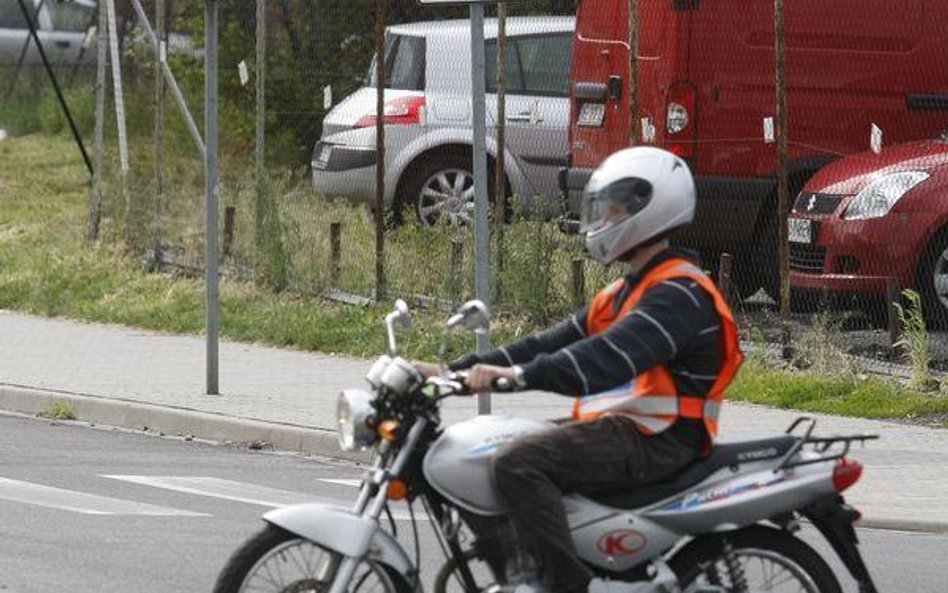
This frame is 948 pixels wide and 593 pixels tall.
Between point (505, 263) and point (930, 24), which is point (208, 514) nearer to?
point (505, 263)

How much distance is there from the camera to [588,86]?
656 inches

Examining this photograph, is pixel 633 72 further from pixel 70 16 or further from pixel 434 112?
pixel 70 16

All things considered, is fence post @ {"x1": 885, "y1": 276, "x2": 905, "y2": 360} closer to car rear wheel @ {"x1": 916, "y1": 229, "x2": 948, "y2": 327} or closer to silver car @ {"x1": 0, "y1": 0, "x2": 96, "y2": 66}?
car rear wheel @ {"x1": 916, "y1": 229, "x2": 948, "y2": 327}

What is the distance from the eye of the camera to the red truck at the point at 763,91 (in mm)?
15836

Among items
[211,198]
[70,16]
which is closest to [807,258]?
[211,198]

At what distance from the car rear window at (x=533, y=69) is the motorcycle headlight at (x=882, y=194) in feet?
13.5

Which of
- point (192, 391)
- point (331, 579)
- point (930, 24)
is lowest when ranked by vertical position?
point (192, 391)

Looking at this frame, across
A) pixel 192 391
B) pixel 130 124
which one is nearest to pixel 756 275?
pixel 192 391

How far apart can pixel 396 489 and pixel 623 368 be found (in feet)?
2.13

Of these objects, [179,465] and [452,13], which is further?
[452,13]

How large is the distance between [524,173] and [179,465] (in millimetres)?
6214

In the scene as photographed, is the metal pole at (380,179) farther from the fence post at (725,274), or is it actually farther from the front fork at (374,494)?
the front fork at (374,494)

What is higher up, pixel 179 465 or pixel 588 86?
pixel 588 86

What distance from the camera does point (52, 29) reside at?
33406mm
